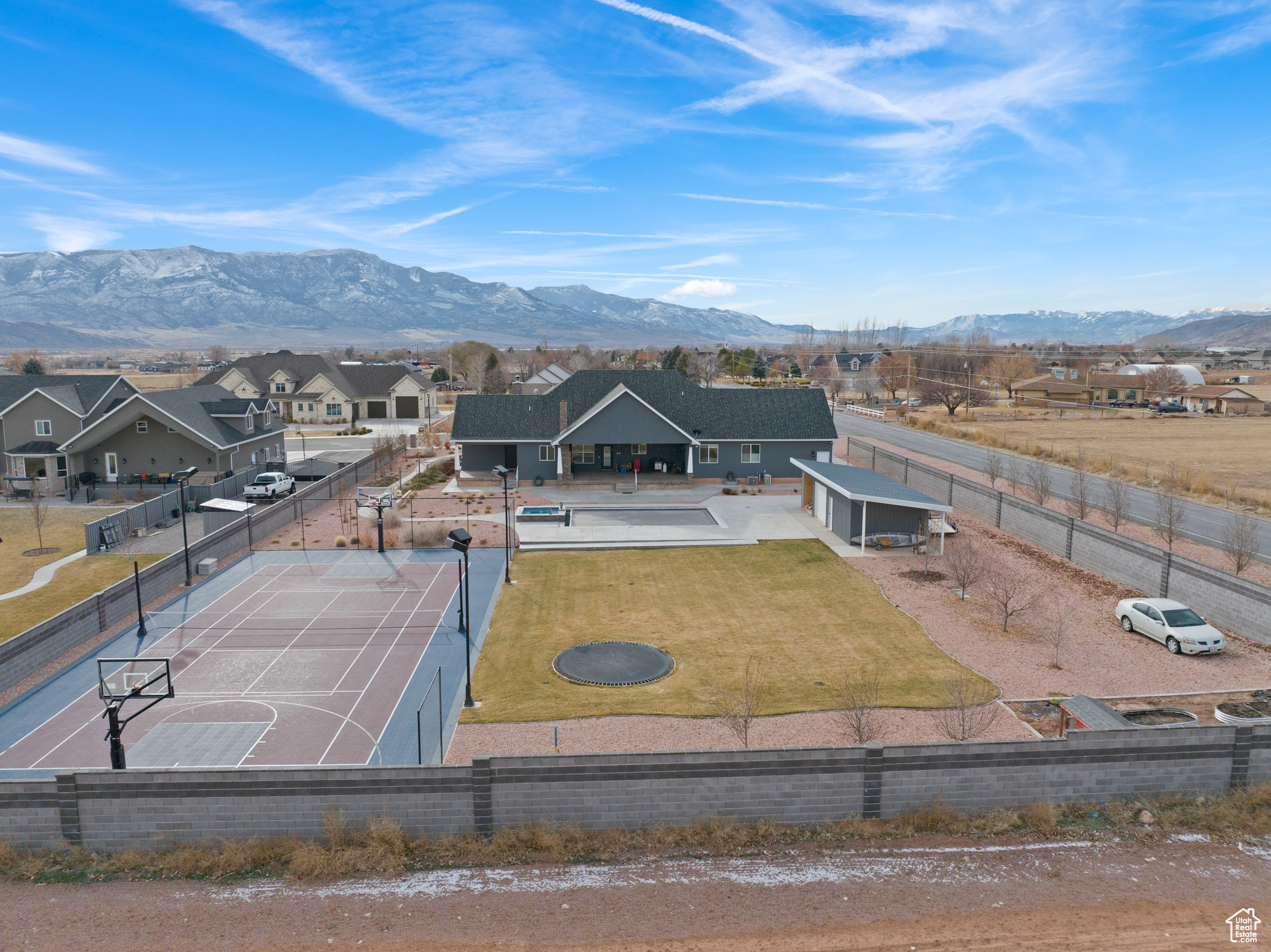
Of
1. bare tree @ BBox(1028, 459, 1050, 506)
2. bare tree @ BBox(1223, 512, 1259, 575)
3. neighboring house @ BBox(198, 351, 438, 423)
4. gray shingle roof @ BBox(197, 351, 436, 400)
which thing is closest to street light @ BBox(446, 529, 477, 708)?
bare tree @ BBox(1223, 512, 1259, 575)

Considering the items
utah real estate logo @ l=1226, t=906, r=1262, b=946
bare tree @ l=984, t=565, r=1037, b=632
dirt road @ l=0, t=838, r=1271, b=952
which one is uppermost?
bare tree @ l=984, t=565, r=1037, b=632

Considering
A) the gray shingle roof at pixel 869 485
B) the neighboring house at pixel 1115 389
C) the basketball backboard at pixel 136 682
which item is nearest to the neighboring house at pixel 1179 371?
the neighboring house at pixel 1115 389

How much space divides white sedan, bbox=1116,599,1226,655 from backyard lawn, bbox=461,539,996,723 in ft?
20.4

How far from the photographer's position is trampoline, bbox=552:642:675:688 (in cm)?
2041

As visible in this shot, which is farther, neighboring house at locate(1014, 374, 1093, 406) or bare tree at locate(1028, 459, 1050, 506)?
neighboring house at locate(1014, 374, 1093, 406)

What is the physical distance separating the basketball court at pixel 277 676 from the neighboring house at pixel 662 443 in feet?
58.6

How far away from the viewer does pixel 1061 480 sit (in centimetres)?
4788

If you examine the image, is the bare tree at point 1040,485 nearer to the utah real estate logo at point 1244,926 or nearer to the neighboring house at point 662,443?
the neighboring house at point 662,443

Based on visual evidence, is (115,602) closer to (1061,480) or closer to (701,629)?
(701,629)

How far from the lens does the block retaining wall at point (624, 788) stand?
12.7 m

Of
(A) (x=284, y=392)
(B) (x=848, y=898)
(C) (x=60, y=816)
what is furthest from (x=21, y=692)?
(A) (x=284, y=392)

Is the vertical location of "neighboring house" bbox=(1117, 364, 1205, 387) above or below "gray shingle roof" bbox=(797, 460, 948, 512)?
above

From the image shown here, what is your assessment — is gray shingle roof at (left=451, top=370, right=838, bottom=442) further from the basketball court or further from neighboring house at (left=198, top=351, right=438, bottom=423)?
neighboring house at (left=198, top=351, right=438, bottom=423)

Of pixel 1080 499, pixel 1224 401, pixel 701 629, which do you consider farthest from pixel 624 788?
pixel 1224 401
